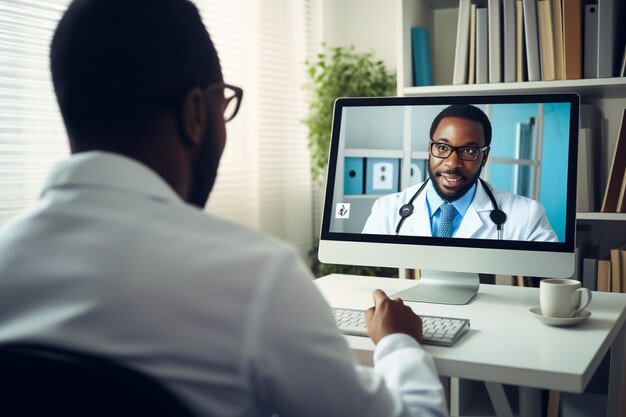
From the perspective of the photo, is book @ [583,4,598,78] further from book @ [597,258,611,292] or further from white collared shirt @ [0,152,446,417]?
white collared shirt @ [0,152,446,417]

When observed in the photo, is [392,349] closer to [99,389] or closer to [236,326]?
[236,326]

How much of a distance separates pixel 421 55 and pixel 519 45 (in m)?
0.36

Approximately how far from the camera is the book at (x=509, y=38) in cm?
239

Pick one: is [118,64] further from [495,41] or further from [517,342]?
[495,41]

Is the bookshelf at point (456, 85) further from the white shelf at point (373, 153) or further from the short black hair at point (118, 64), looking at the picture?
the short black hair at point (118, 64)

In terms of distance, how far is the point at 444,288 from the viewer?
171 centimetres

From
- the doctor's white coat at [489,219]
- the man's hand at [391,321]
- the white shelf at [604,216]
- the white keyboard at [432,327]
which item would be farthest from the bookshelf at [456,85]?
the man's hand at [391,321]

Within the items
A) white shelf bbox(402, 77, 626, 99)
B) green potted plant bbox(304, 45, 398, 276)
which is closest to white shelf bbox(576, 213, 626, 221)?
white shelf bbox(402, 77, 626, 99)

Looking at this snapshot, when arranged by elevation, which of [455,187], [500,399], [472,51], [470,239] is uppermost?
[472,51]

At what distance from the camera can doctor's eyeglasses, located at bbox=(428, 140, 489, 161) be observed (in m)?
1.58

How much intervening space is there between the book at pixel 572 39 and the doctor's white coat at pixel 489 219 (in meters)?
0.97

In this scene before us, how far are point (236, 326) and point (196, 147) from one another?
286 mm

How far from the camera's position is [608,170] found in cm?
249

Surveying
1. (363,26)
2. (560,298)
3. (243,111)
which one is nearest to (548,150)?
(560,298)
